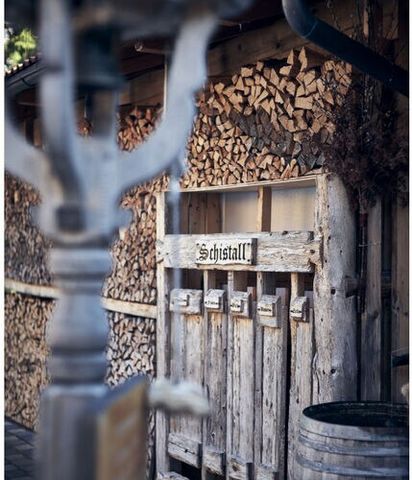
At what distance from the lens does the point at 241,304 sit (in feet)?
18.6

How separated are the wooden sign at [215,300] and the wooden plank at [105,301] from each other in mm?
796

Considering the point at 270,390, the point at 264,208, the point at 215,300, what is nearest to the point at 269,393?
the point at 270,390

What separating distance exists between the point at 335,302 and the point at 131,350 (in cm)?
251

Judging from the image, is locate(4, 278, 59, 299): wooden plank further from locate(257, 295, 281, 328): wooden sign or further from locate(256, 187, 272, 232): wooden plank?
locate(257, 295, 281, 328): wooden sign

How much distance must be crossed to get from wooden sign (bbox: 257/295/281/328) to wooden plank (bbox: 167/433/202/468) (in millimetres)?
1179

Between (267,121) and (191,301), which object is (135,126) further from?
(267,121)

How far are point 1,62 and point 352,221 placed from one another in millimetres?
2338

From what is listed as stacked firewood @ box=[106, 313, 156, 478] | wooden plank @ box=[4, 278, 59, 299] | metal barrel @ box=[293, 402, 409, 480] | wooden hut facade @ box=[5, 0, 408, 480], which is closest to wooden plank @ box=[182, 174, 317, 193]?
wooden hut facade @ box=[5, 0, 408, 480]

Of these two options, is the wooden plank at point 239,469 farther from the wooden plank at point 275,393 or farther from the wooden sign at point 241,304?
the wooden sign at point 241,304

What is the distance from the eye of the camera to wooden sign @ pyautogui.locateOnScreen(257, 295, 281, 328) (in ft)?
17.6

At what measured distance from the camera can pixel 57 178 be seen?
2234 millimetres

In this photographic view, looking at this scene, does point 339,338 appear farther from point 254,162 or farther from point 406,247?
point 254,162

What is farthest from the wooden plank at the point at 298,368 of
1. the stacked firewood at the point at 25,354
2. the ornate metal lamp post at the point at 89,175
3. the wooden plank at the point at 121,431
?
the stacked firewood at the point at 25,354

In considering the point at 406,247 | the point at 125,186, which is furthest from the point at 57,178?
the point at 406,247
